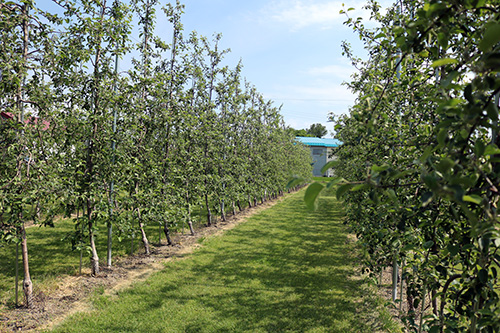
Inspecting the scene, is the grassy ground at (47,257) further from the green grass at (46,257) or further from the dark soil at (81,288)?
the dark soil at (81,288)

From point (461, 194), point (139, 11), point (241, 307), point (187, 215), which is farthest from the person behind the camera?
point (187, 215)

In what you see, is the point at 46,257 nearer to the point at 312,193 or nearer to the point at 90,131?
the point at 90,131

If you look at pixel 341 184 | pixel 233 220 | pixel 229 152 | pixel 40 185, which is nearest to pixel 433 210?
pixel 341 184

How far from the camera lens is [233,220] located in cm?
1426

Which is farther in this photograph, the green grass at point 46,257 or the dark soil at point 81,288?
the green grass at point 46,257

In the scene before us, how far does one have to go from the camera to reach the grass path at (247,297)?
4.90 meters

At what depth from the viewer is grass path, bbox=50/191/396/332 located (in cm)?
490

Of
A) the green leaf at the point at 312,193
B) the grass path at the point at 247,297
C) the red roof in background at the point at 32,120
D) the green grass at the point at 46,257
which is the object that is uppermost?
the red roof in background at the point at 32,120

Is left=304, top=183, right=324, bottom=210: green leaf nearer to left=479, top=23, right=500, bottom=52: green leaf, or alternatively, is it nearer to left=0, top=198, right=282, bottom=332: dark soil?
left=479, top=23, right=500, bottom=52: green leaf

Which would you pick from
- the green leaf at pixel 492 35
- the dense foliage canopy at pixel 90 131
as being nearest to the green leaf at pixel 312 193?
the green leaf at pixel 492 35

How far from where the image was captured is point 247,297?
598 centimetres

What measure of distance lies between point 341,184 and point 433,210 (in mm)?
1328

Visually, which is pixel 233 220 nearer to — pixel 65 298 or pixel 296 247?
pixel 296 247

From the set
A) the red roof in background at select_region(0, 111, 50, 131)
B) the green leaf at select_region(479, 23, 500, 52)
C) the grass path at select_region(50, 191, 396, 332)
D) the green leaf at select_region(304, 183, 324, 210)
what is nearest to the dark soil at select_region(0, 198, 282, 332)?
the grass path at select_region(50, 191, 396, 332)
